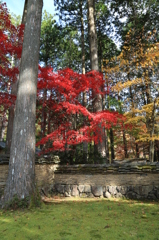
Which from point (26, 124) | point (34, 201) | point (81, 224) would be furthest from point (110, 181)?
point (26, 124)

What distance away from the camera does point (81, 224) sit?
3.33 meters

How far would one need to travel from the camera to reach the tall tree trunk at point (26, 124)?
13.9 ft

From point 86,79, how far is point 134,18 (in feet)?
25.2

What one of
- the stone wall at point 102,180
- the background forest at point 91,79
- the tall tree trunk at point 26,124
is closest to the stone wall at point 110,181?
the stone wall at point 102,180

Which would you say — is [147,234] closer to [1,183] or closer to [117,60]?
[1,183]

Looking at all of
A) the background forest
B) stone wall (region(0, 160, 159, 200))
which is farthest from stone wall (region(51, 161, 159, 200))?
the background forest

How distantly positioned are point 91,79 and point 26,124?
3.69 meters

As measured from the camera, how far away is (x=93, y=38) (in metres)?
9.23

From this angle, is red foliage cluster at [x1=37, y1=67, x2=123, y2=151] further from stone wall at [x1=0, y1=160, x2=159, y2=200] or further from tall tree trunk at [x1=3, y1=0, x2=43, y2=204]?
tall tree trunk at [x1=3, y1=0, x2=43, y2=204]

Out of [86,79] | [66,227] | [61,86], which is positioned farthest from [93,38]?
[66,227]

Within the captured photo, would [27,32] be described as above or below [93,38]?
below

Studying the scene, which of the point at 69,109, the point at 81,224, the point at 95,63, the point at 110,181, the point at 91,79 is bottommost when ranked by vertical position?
the point at 81,224

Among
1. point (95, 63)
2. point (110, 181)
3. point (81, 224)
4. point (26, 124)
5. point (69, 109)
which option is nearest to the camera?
point (81, 224)

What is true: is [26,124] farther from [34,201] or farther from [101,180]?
[101,180]
